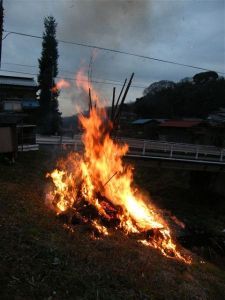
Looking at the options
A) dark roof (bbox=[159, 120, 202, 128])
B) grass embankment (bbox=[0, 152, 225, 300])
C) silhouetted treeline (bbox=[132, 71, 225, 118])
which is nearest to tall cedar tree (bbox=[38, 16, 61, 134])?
dark roof (bbox=[159, 120, 202, 128])

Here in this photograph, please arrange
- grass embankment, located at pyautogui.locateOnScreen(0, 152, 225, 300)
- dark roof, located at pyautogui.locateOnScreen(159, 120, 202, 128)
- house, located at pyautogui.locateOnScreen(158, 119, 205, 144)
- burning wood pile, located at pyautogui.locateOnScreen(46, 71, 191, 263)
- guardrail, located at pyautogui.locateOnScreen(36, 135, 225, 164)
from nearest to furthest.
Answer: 1. grass embankment, located at pyautogui.locateOnScreen(0, 152, 225, 300)
2. burning wood pile, located at pyautogui.locateOnScreen(46, 71, 191, 263)
3. guardrail, located at pyautogui.locateOnScreen(36, 135, 225, 164)
4. dark roof, located at pyautogui.locateOnScreen(159, 120, 202, 128)
5. house, located at pyautogui.locateOnScreen(158, 119, 205, 144)

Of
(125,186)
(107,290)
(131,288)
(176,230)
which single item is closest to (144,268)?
(131,288)

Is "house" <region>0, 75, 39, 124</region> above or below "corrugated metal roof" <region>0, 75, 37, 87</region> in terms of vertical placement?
below

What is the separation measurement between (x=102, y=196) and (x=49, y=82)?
3837cm

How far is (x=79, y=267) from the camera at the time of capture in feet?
36.2

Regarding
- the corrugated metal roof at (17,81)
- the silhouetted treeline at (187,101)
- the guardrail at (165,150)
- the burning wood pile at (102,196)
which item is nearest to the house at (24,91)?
the corrugated metal roof at (17,81)

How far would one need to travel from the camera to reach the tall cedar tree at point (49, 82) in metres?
46.9

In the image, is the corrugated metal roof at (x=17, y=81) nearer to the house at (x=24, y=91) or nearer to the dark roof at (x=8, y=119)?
Answer: the house at (x=24, y=91)

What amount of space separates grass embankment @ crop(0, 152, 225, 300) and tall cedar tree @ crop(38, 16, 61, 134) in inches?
1234

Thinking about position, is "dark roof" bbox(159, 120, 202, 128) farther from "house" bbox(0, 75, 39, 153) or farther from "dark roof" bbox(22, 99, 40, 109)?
"dark roof" bbox(22, 99, 40, 109)

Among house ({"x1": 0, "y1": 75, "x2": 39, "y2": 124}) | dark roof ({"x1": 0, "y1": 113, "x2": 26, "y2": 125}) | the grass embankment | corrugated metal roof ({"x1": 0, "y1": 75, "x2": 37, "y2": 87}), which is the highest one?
corrugated metal roof ({"x1": 0, "y1": 75, "x2": 37, "y2": 87})

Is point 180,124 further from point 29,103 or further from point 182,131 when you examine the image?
point 29,103

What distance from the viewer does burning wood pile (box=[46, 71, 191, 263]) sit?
51.1 feet

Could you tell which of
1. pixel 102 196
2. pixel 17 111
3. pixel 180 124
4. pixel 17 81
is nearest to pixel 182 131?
pixel 180 124
